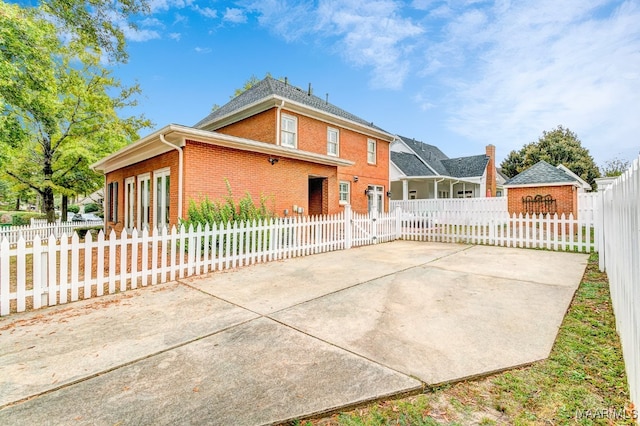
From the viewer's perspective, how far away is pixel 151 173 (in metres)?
11.4

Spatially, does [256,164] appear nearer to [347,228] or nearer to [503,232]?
[347,228]

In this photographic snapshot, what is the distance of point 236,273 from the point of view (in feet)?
21.6

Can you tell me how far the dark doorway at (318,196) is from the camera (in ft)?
46.7

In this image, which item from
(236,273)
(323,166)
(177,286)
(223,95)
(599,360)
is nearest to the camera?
(599,360)

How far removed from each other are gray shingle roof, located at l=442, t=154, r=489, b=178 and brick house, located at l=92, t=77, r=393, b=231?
12280mm

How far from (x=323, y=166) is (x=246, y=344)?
36.9 feet

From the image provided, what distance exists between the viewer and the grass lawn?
1.99 meters

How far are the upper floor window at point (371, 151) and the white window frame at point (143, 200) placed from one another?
12461mm

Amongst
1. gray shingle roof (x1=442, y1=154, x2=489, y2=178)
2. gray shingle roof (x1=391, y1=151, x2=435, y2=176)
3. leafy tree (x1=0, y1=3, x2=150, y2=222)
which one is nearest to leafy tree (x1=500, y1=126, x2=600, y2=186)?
gray shingle roof (x1=442, y1=154, x2=489, y2=178)

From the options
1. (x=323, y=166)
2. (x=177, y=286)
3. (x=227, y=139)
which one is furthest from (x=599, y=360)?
(x=323, y=166)

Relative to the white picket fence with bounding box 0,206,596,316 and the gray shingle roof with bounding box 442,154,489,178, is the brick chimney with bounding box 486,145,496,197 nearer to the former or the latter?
the gray shingle roof with bounding box 442,154,489,178

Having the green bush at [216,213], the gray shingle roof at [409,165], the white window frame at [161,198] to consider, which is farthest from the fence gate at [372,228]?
the gray shingle roof at [409,165]

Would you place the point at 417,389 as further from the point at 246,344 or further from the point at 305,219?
the point at 305,219

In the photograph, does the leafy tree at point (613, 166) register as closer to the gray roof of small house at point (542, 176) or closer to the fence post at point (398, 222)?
the gray roof of small house at point (542, 176)
